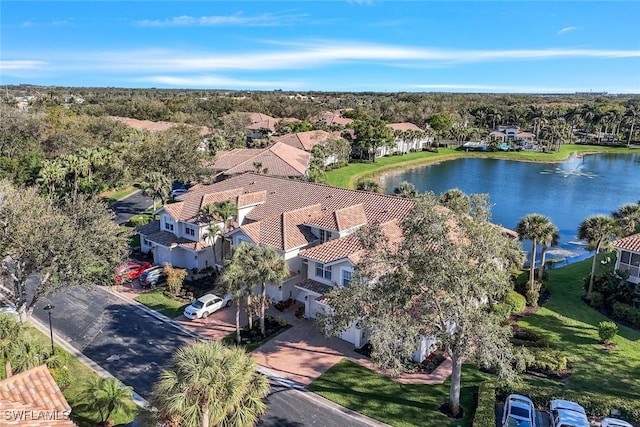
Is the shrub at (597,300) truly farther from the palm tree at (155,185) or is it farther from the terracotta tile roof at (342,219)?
the palm tree at (155,185)

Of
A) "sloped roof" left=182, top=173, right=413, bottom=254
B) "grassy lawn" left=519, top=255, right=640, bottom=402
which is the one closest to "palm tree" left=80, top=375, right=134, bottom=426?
"sloped roof" left=182, top=173, right=413, bottom=254

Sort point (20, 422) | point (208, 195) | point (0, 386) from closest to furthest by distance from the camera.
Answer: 1. point (20, 422)
2. point (0, 386)
3. point (208, 195)

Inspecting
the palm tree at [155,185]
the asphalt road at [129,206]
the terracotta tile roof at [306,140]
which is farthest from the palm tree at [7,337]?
the terracotta tile roof at [306,140]

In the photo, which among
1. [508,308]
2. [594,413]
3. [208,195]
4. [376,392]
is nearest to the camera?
[594,413]

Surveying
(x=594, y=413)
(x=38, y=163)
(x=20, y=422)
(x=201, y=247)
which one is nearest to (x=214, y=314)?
(x=201, y=247)

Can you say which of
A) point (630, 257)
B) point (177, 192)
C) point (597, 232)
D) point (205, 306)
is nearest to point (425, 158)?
point (177, 192)

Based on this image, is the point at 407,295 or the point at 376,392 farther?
the point at 376,392

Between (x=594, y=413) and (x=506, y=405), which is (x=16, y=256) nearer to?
(x=506, y=405)
